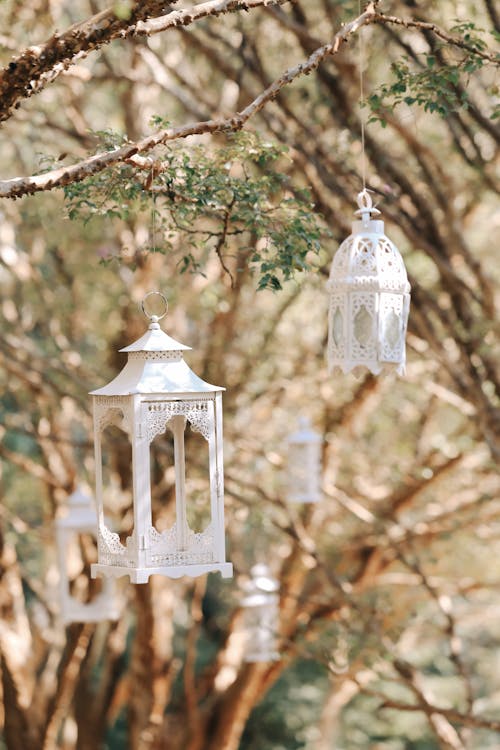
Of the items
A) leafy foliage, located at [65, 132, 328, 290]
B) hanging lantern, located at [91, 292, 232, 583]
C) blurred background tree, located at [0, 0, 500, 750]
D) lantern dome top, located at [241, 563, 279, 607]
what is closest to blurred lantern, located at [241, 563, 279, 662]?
lantern dome top, located at [241, 563, 279, 607]

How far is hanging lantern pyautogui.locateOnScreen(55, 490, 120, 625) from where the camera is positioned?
7.40 metres

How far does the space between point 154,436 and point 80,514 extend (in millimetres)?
3612

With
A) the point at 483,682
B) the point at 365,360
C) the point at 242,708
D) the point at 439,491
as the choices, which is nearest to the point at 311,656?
the point at 242,708

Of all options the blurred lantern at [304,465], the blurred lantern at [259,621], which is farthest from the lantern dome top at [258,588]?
the blurred lantern at [304,465]

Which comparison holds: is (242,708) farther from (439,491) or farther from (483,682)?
(483,682)

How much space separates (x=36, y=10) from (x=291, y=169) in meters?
1.87

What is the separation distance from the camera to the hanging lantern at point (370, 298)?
4172 millimetres

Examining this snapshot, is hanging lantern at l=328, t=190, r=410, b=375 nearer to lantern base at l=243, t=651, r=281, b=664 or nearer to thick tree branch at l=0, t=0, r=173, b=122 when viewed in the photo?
thick tree branch at l=0, t=0, r=173, b=122

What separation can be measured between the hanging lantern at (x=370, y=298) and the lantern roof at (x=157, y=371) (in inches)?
19.6

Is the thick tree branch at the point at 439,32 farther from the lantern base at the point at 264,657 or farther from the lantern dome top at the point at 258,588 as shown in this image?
the lantern base at the point at 264,657

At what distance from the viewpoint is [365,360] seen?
4.20 metres

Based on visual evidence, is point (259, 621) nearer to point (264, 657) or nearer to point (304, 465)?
point (264, 657)

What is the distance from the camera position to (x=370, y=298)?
165 inches

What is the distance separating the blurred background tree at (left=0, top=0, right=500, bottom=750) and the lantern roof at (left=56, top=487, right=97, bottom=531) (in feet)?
2.06
